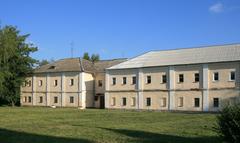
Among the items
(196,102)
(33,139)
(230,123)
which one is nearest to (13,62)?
(196,102)

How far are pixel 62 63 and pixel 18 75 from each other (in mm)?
7723

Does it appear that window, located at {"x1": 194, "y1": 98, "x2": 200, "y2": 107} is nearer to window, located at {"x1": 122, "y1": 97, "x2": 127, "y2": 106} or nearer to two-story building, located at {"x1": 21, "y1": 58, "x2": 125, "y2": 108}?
window, located at {"x1": 122, "y1": 97, "x2": 127, "y2": 106}

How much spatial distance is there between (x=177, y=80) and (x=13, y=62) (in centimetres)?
2999

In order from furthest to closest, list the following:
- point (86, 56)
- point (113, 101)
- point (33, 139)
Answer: point (86, 56) < point (113, 101) < point (33, 139)

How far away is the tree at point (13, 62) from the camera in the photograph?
6769 cm

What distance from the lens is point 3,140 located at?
16.8 metres

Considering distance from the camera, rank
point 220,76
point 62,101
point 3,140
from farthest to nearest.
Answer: point 62,101 → point 220,76 → point 3,140

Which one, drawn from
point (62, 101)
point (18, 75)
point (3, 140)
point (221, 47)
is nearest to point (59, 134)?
point (3, 140)

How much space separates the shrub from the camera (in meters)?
11.4

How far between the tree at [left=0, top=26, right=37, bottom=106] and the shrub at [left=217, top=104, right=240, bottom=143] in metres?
57.8

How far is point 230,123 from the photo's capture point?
38.0 feet

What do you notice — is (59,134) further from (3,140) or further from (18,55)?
(18,55)

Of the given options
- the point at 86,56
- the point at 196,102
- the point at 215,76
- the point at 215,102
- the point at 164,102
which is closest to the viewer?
the point at 215,102

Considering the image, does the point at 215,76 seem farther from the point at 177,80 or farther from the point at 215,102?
the point at 177,80
